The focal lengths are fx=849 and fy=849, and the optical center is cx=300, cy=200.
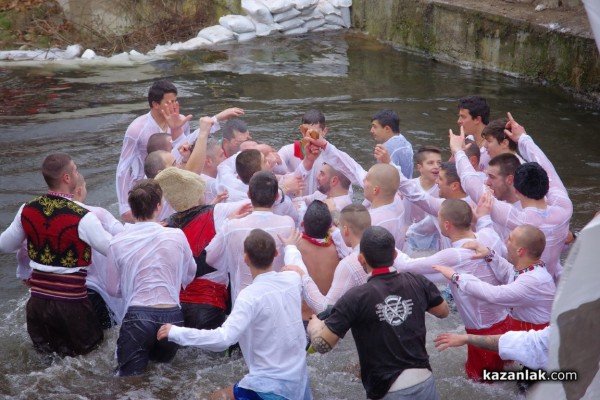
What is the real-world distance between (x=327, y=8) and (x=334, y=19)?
10.2 inches

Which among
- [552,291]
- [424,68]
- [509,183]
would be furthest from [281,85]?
[552,291]

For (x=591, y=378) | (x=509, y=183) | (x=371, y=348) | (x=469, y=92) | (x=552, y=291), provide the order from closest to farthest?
(x=591, y=378) → (x=371, y=348) → (x=552, y=291) → (x=509, y=183) → (x=469, y=92)

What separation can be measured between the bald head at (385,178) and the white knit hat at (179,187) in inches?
46.8

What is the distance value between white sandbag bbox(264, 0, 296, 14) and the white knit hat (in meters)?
9.94

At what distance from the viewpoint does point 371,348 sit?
4.46 meters

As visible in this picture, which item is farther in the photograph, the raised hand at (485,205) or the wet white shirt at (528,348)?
the raised hand at (485,205)

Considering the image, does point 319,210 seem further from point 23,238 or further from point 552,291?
point 23,238

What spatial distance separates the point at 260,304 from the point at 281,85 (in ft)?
28.9

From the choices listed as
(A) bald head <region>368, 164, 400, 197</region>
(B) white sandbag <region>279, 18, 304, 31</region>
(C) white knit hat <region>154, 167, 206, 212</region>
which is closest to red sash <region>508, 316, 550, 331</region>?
(A) bald head <region>368, 164, 400, 197</region>

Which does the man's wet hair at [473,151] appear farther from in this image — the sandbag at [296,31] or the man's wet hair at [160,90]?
the sandbag at [296,31]

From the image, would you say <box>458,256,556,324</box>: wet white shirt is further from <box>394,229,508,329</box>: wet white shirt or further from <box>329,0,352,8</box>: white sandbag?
<box>329,0,352,8</box>: white sandbag

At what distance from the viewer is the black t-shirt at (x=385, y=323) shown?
4398mm

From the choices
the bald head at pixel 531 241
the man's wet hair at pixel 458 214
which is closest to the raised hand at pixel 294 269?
the man's wet hair at pixel 458 214

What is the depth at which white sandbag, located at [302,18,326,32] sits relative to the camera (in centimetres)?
1555
